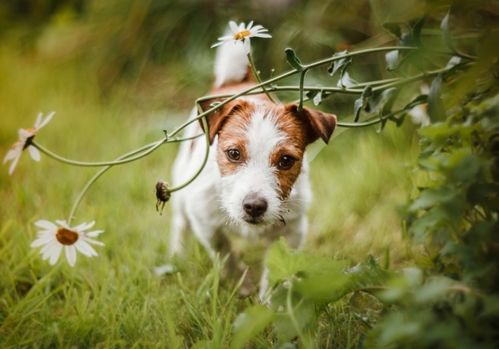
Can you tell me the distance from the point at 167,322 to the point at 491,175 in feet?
3.75

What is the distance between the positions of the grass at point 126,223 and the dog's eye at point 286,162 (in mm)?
478

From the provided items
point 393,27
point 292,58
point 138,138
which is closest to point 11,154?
point 292,58

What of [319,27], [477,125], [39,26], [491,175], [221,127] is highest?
[39,26]

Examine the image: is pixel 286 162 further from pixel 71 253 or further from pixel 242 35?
pixel 71 253

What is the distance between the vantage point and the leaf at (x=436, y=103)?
163 centimetres

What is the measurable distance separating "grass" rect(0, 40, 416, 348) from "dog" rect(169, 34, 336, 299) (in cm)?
20

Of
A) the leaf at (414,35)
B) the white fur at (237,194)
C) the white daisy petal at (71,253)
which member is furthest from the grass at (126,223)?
the leaf at (414,35)

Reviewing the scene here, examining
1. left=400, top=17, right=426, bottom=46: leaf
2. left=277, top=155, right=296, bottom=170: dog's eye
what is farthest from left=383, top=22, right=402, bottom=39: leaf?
left=277, top=155, right=296, bottom=170: dog's eye

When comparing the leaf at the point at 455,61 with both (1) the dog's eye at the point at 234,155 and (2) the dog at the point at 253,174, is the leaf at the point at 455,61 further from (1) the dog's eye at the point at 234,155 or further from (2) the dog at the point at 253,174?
(1) the dog's eye at the point at 234,155

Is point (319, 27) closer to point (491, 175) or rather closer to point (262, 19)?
point (262, 19)

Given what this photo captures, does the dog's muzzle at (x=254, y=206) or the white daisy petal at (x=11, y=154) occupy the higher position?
the white daisy petal at (x=11, y=154)

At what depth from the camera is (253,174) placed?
199 centimetres

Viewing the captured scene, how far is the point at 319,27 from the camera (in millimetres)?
3990

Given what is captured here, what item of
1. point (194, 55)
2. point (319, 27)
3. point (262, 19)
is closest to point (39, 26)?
point (194, 55)
